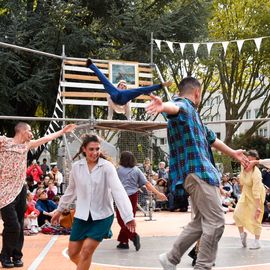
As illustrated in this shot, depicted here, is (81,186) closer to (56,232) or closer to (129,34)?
(56,232)

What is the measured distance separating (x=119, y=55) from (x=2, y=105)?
490 cm

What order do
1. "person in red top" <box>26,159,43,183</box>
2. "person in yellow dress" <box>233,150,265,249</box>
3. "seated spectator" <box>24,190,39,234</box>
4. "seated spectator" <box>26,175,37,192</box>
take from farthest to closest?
"person in red top" <box>26,159,43,183</box>, "seated spectator" <box>26,175,37,192</box>, "seated spectator" <box>24,190,39,234</box>, "person in yellow dress" <box>233,150,265,249</box>

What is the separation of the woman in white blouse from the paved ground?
2.32 metres

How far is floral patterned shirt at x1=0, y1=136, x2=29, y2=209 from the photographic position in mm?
8672

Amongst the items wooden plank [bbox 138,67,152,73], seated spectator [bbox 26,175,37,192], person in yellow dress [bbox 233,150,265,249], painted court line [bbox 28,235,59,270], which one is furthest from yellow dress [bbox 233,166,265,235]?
Answer: seated spectator [bbox 26,175,37,192]

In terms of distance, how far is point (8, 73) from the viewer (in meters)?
23.3

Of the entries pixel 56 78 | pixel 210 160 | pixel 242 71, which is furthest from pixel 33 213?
pixel 242 71

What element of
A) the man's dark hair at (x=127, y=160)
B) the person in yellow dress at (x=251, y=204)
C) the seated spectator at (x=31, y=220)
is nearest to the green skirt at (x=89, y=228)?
the person in yellow dress at (x=251, y=204)

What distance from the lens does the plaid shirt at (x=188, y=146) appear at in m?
5.89

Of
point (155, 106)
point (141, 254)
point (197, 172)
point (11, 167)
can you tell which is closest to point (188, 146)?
point (197, 172)

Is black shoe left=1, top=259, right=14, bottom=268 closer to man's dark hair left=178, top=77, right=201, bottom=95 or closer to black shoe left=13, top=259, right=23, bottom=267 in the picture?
black shoe left=13, top=259, right=23, bottom=267

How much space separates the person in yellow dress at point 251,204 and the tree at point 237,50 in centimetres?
2196

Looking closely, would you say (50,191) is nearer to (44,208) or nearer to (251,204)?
(44,208)

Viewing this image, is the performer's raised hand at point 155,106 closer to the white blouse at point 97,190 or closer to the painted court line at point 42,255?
the white blouse at point 97,190
